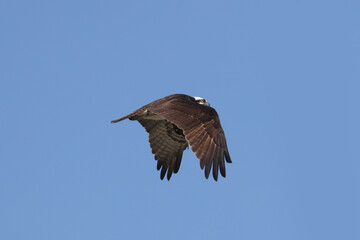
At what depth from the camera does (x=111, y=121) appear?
15945 mm

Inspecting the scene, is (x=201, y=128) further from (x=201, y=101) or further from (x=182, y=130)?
(x=201, y=101)

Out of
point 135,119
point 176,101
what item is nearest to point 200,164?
point 176,101

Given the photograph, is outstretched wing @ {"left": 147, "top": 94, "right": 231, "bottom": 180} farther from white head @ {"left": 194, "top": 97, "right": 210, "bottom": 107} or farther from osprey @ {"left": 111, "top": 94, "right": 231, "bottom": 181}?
white head @ {"left": 194, "top": 97, "right": 210, "bottom": 107}

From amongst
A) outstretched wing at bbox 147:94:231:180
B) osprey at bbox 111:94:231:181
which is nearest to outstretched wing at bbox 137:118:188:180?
osprey at bbox 111:94:231:181

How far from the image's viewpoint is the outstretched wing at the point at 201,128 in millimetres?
14094

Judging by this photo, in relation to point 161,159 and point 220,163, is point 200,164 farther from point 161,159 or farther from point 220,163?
point 161,159

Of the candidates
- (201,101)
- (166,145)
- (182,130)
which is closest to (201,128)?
(182,130)

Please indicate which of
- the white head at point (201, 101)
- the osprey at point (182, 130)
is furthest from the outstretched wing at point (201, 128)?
the white head at point (201, 101)

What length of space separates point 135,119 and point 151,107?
1197 mm

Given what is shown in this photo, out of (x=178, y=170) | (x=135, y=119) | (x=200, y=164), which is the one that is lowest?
(x=200, y=164)

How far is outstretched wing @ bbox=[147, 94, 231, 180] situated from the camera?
14.1 m

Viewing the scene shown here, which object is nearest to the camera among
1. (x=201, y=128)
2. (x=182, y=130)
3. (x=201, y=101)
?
(x=201, y=128)

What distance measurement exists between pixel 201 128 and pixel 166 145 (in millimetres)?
3008

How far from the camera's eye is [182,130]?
16016 mm
